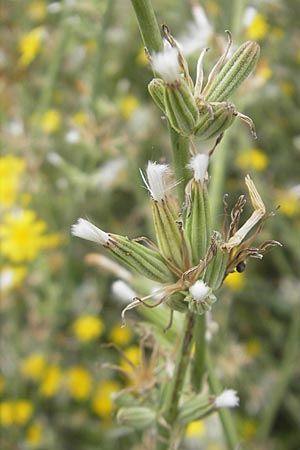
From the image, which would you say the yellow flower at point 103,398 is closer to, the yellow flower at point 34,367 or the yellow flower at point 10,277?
the yellow flower at point 34,367

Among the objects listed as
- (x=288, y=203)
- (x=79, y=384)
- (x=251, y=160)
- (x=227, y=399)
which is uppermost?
(x=251, y=160)

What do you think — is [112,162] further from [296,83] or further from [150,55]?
[150,55]

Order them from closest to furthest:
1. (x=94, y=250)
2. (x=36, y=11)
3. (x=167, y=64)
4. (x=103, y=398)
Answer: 1. (x=167, y=64)
2. (x=103, y=398)
3. (x=94, y=250)
4. (x=36, y=11)

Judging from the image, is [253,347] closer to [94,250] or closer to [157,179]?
[94,250]

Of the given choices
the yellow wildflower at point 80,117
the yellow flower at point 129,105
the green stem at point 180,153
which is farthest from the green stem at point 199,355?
the yellow flower at point 129,105

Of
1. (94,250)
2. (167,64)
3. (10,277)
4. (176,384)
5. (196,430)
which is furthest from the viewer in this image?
(94,250)

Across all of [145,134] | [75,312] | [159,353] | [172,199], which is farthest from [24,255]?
[172,199]

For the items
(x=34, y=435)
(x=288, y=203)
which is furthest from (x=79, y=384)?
(x=288, y=203)
